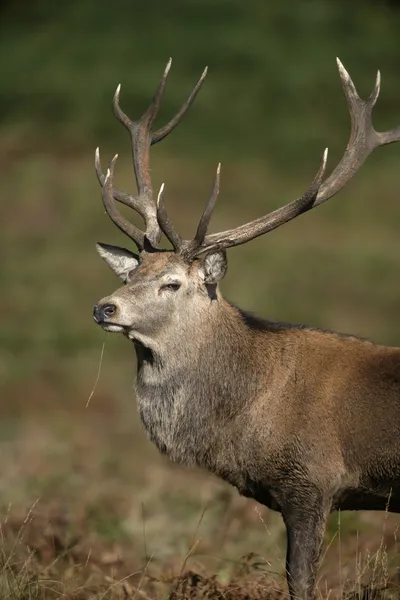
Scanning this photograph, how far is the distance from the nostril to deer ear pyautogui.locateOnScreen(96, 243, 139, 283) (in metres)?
0.56

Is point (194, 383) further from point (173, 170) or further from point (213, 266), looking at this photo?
point (173, 170)

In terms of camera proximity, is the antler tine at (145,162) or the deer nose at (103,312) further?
the antler tine at (145,162)

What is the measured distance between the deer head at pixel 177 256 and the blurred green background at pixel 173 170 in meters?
2.76

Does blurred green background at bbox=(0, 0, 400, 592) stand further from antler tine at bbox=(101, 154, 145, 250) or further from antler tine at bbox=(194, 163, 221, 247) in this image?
antler tine at bbox=(194, 163, 221, 247)

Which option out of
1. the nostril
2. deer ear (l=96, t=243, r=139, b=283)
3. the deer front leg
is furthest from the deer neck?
the deer front leg

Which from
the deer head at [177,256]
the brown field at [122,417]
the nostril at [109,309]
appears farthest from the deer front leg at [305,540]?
the nostril at [109,309]

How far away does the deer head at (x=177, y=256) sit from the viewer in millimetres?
7336

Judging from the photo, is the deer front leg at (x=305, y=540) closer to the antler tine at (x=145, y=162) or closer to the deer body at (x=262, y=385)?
the deer body at (x=262, y=385)

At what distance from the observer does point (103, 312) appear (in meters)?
7.16

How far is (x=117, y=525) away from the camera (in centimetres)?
934

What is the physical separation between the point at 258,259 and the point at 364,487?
15.5 m

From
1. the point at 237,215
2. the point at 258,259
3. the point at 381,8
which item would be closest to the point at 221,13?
the point at 381,8

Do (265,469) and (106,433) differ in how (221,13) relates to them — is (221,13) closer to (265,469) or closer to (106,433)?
(106,433)

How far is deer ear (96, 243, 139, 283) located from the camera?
7773 millimetres
